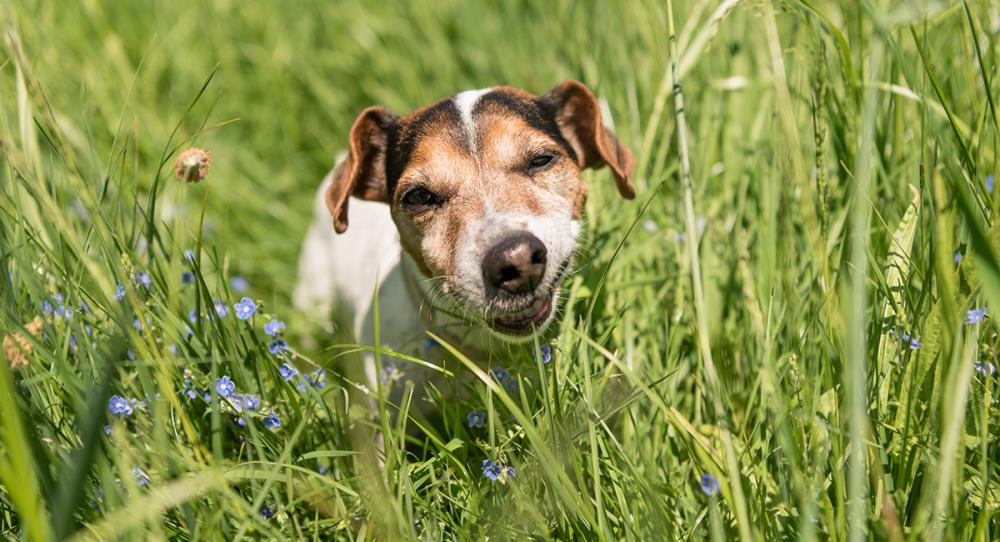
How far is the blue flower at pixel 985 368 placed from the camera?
215cm

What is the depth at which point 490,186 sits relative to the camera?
2842mm

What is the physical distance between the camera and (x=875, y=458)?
7.00 feet

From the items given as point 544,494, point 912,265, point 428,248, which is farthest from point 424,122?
point 912,265

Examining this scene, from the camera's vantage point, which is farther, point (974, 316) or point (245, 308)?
point (245, 308)

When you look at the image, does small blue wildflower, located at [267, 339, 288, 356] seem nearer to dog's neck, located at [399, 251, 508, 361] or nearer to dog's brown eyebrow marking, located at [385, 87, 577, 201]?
dog's neck, located at [399, 251, 508, 361]

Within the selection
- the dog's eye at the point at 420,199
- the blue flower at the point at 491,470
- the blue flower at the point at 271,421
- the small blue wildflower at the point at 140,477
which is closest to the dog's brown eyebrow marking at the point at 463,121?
the dog's eye at the point at 420,199

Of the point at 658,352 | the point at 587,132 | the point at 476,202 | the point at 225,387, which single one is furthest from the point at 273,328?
the point at 587,132

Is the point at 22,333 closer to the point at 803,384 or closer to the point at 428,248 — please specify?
the point at 428,248

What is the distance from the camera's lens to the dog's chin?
2678 millimetres

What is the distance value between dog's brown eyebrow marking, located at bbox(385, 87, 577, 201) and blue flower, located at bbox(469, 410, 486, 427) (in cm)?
97

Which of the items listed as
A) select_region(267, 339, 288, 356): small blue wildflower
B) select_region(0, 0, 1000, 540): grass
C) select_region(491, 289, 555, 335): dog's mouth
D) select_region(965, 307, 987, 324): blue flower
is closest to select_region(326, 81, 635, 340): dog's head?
select_region(491, 289, 555, 335): dog's mouth

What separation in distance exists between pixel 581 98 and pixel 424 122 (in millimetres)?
654

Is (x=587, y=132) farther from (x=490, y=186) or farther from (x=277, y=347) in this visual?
(x=277, y=347)

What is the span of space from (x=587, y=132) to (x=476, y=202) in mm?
796
